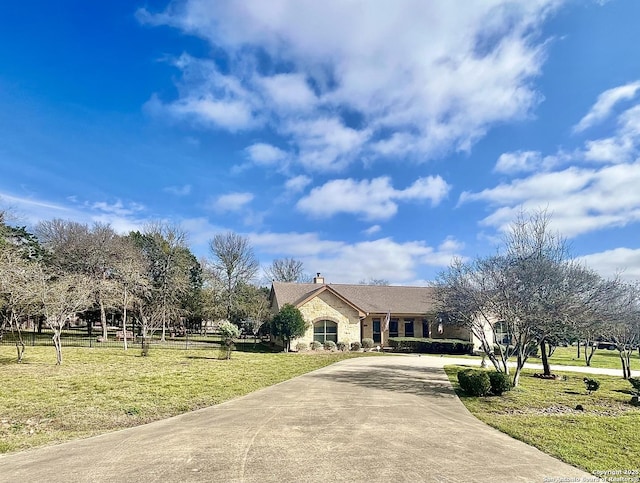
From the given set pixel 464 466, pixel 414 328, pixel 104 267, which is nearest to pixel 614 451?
pixel 464 466

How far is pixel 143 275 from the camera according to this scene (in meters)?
34.8

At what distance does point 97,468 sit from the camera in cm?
603

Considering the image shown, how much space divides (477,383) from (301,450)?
7380 mm

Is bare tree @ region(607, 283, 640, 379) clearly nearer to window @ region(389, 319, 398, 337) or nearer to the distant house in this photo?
the distant house

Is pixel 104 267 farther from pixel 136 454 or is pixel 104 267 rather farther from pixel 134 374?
pixel 136 454

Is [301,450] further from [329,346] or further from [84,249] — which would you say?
[84,249]

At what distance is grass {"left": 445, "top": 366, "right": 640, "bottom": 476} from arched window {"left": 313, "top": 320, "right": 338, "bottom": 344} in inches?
607

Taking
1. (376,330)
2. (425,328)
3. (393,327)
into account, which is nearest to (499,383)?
(376,330)

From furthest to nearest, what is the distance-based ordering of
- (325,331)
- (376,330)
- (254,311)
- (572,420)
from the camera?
(254,311)
(376,330)
(325,331)
(572,420)

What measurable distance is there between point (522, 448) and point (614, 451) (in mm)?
1646

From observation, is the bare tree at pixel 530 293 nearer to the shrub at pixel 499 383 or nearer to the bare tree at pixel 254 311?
the shrub at pixel 499 383

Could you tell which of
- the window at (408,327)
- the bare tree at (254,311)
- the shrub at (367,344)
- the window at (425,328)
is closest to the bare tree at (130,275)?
the bare tree at (254,311)

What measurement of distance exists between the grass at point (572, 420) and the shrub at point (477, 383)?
0.83 feet

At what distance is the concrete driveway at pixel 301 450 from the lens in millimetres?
5789
